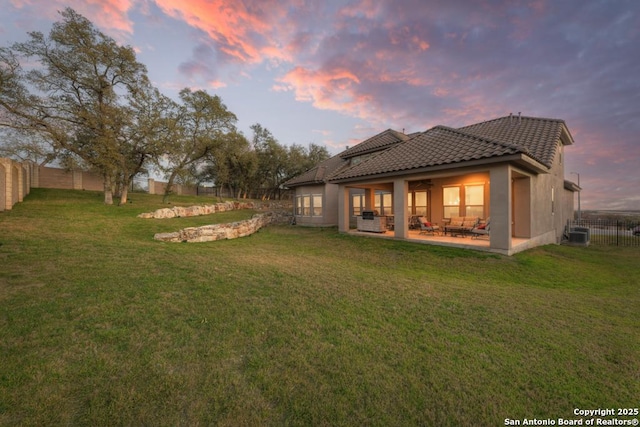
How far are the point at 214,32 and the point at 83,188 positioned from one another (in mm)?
21326

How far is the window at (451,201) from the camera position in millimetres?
13188

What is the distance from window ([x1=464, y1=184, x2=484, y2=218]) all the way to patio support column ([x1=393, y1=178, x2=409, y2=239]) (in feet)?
13.4

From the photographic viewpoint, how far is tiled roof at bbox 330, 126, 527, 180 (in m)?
8.82

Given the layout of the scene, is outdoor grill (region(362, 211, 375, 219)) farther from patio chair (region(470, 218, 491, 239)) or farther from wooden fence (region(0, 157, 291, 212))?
wooden fence (region(0, 157, 291, 212))

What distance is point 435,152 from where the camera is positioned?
1066 cm

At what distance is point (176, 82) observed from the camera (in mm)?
20031

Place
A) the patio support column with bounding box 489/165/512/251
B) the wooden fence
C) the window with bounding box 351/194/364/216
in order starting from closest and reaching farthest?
1. the patio support column with bounding box 489/165/512/251
2. the wooden fence
3. the window with bounding box 351/194/364/216

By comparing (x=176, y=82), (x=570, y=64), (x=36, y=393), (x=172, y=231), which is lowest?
(x=36, y=393)

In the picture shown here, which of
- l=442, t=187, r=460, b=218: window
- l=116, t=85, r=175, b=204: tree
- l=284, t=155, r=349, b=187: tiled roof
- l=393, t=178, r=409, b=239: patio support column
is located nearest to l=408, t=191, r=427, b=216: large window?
l=442, t=187, r=460, b=218: window

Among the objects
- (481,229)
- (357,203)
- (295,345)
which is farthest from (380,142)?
(295,345)

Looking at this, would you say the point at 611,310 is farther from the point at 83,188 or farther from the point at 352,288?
the point at 83,188

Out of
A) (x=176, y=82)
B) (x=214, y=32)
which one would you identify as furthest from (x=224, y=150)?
(x=214, y=32)

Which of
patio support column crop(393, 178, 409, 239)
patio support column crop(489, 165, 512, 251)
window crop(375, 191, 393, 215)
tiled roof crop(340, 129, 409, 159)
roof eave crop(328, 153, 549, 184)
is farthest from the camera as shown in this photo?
window crop(375, 191, 393, 215)

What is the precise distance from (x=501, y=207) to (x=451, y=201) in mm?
5200
